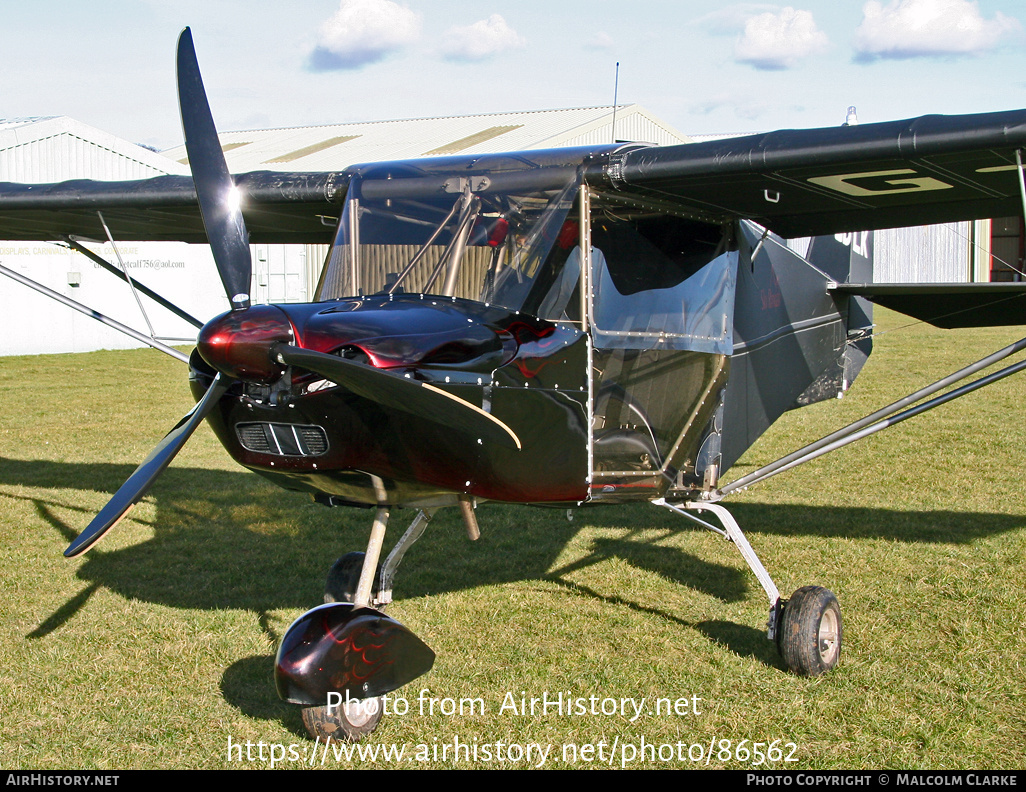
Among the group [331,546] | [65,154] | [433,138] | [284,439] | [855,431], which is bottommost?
[331,546]

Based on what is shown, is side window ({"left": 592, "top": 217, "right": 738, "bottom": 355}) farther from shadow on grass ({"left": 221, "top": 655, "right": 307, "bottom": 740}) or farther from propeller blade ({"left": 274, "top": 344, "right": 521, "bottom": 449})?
shadow on grass ({"left": 221, "top": 655, "right": 307, "bottom": 740})

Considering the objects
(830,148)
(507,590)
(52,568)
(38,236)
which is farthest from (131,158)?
(830,148)

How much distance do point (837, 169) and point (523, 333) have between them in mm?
1824

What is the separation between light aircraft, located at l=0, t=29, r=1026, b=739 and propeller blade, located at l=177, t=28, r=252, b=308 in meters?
0.01

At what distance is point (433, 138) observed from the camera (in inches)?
1300

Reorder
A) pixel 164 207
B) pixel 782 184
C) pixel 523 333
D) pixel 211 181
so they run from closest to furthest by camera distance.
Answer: pixel 523 333
pixel 211 181
pixel 782 184
pixel 164 207

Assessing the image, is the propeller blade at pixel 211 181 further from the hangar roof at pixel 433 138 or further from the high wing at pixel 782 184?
the hangar roof at pixel 433 138

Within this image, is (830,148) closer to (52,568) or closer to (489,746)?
(489,746)

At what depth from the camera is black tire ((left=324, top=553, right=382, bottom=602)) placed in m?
5.36

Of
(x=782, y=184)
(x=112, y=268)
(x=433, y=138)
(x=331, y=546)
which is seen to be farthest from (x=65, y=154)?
(x=782, y=184)

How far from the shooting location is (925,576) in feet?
20.4

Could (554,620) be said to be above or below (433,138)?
below

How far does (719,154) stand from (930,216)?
6.71 ft

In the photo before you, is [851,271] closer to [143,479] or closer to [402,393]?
[402,393]
